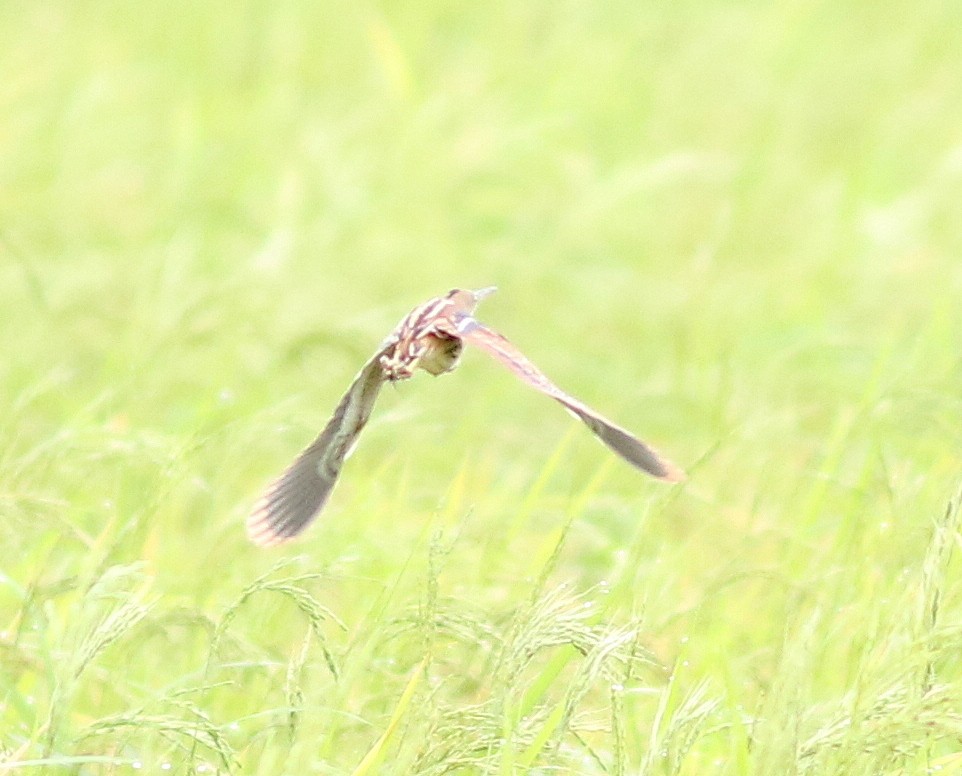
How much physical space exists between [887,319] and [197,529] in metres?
2.46

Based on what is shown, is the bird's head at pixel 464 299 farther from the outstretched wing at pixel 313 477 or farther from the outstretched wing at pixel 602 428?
the outstretched wing at pixel 602 428

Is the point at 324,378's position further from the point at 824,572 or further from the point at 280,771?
the point at 280,771

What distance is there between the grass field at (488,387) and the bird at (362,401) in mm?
137

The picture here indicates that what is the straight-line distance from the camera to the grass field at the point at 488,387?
211cm

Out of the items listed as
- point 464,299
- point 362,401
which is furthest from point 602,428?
point 464,299

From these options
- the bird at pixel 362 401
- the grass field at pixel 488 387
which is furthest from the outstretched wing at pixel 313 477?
the grass field at pixel 488 387

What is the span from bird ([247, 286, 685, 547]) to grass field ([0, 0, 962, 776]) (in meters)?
0.14

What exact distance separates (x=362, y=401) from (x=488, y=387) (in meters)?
2.34

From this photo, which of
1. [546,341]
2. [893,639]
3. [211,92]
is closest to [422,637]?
[893,639]

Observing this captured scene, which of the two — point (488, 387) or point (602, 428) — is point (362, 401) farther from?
point (488, 387)

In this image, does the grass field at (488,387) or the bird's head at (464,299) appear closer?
the grass field at (488,387)

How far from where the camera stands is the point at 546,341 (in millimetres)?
5094

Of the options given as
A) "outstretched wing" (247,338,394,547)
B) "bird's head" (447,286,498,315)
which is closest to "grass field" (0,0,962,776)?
"outstretched wing" (247,338,394,547)

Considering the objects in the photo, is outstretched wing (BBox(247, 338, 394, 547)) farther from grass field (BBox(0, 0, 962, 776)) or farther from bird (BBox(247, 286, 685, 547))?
grass field (BBox(0, 0, 962, 776))
